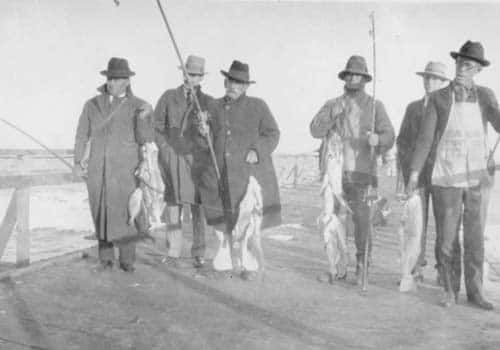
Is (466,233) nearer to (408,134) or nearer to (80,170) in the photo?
(408,134)

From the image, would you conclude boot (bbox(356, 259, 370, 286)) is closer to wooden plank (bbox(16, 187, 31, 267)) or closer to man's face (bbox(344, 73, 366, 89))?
man's face (bbox(344, 73, 366, 89))

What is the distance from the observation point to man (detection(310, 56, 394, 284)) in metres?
4.88

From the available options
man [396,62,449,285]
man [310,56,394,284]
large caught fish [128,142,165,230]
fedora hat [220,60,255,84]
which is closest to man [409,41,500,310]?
man [396,62,449,285]

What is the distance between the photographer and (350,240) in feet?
24.4

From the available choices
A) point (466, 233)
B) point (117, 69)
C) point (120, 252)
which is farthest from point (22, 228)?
point (466, 233)

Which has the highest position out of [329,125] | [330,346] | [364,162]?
[329,125]

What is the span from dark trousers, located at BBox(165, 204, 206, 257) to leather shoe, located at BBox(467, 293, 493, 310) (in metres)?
2.46

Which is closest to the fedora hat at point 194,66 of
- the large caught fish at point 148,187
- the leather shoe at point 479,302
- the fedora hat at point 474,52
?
the large caught fish at point 148,187

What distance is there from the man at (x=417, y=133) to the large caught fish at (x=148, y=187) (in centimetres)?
229

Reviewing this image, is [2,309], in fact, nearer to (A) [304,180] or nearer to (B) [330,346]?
(B) [330,346]

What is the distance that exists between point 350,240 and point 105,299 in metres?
4.09

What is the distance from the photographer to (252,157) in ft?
16.5

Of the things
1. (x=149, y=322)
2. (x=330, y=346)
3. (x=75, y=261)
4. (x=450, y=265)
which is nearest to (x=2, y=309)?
(x=149, y=322)

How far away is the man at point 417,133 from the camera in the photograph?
4625mm
